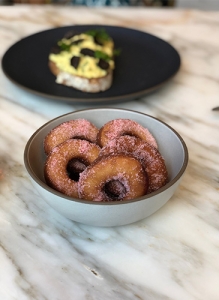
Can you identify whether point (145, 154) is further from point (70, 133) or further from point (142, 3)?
point (142, 3)

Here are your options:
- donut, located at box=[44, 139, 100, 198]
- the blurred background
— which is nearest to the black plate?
donut, located at box=[44, 139, 100, 198]

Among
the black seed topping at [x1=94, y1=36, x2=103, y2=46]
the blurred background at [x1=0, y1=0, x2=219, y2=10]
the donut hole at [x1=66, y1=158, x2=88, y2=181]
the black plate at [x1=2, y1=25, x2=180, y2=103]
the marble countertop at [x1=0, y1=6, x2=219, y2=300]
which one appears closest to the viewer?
the marble countertop at [x1=0, y1=6, x2=219, y2=300]

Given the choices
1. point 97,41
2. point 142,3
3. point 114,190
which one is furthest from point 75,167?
point 142,3

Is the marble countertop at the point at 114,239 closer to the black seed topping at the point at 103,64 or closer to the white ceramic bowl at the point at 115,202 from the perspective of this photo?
the white ceramic bowl at the point at 115,202

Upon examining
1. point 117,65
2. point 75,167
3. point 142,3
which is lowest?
point 142,3

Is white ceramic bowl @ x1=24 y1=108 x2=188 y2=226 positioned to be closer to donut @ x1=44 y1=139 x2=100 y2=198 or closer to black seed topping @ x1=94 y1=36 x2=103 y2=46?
donut @ x1=44 y1=139 x2=100 y2=198

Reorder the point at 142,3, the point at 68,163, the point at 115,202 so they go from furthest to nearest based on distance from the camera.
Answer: the point at 142,3
the point at 68,163
the point at 115,202

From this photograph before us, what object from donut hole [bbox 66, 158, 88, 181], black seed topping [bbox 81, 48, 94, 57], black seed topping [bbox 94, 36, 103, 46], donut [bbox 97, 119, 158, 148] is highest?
donut [bbox 97, 119, 158, 148]

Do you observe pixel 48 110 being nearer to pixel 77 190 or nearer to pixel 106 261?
pixel 77 190

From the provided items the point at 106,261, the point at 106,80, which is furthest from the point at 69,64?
the point at 106,261
